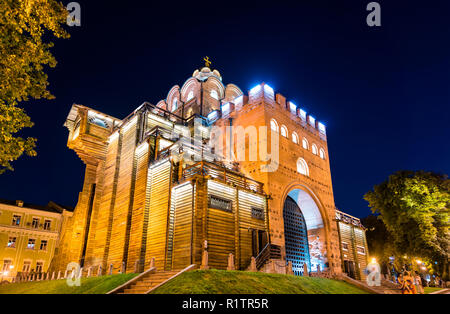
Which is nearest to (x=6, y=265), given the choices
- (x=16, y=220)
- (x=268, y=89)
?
(x=16, y=220)

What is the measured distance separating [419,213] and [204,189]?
18367 millimetres

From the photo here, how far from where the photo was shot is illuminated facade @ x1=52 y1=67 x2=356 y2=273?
16766 mm

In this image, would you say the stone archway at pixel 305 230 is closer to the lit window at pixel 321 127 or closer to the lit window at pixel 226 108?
the lit window at pixel 321 127

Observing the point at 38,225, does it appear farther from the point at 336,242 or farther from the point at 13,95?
the point at 336,242

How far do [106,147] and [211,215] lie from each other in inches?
583

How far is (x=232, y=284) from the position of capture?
1063 centimetres

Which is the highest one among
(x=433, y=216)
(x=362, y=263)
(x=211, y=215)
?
(x=433, y=216)

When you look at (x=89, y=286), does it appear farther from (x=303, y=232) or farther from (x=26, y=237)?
(x=26, y=237)

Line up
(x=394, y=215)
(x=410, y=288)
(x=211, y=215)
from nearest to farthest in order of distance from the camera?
(x=410, y=288) → (x=211, y=215) → (x=394, y=215)

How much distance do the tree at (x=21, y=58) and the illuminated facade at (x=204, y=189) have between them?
Answer: 832 cm

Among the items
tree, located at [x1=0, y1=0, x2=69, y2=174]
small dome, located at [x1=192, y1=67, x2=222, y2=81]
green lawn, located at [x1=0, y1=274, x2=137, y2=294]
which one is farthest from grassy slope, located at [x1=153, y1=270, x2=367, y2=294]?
small dome, located at [x1=192, y1=67, x2=222, y2=81]

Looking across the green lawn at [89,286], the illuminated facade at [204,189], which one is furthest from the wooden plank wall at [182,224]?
the green lawn at [89,286]
